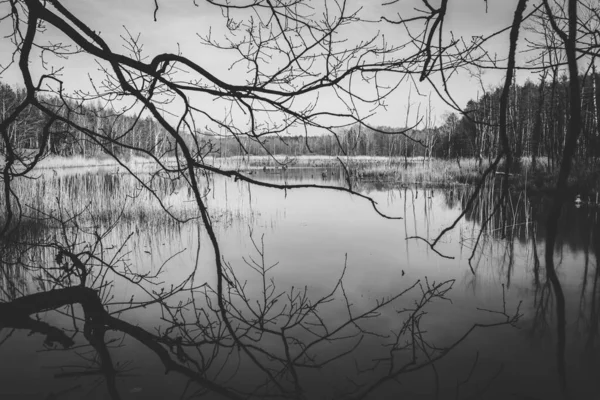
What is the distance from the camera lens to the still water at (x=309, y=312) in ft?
8.60

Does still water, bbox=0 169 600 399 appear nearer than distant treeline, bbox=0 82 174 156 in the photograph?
No

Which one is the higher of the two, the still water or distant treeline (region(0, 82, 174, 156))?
distant treeline (region(0, 82, 174, 156))

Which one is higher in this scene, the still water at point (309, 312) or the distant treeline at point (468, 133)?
the distant treeline at point (468, 133)

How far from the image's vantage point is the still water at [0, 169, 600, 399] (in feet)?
8.60

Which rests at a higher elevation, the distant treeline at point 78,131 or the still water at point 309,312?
the distant treeline at point 78,131

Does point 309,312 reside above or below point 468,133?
below

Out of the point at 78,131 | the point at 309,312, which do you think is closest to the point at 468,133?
the point at 78,131

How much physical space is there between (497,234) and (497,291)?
3.25m

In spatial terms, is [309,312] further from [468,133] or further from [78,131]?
[468,133]

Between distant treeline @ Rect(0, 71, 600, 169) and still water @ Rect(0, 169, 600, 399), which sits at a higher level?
distant treeline @ Rect(0, 71, 600, 169)

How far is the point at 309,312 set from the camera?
9.86 feet

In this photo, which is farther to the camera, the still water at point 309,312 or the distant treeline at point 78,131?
the still water at point 309,312

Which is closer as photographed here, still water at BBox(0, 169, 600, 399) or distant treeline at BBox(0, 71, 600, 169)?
distant treeline at BBox(0, 71, 600, 169)

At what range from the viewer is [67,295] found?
211 cm
